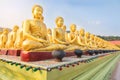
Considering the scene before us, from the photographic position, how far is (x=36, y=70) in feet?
8.66

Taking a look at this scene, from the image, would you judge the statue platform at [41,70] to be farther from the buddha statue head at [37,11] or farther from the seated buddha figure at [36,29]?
the buddha statue head at [37,11]

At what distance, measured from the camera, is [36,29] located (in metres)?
4.41

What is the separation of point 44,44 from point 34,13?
79cm

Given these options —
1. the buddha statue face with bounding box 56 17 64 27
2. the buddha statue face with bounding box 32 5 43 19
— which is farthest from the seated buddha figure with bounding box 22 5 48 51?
the buddha statue face with bounding box 56 17 64 27

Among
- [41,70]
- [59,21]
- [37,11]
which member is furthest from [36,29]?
[41,70]

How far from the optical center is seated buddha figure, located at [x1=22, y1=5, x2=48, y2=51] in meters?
4.09

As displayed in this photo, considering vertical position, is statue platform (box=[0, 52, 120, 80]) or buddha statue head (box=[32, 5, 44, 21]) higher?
buddha statue head (box=[32, 5, 44, 21])

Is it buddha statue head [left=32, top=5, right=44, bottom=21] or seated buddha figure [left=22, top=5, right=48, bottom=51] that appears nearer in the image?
seated buddha figure [left=22, top=5, right=48, bottom=51]

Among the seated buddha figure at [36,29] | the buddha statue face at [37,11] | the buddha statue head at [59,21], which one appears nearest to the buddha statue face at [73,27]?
the buddha statue head at [59,21]

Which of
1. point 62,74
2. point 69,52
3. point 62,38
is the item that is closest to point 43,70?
point 62,74

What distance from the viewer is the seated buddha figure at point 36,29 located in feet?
13.4

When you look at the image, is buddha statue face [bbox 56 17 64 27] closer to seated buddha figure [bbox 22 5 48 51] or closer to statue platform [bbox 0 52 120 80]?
seated buddha figure [bbox 22 5 48 51]

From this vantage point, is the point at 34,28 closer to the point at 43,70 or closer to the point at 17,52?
the point at 17,52

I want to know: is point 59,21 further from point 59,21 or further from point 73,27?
point 73,27
